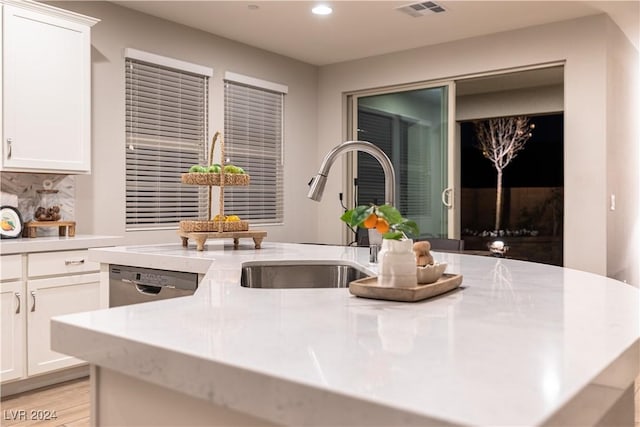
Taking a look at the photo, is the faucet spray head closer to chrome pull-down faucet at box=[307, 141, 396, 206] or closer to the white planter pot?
chrome pull-down faucet at box=[307, 141, 396, 206]

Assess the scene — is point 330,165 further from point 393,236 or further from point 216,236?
point 216,236

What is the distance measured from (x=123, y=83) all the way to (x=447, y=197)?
2.91 m

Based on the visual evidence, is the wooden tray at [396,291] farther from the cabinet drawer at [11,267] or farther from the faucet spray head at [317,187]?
the cabinet drawer at [11,267]

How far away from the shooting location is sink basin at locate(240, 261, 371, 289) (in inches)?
85.6

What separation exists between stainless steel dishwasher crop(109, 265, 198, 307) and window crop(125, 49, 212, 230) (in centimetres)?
188

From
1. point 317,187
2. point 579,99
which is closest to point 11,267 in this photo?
point 317,187

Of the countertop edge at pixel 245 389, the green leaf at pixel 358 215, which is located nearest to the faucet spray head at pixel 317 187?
the green leaf at pixel 358 215

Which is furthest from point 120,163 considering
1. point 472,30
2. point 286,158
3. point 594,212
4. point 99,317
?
point 594,212

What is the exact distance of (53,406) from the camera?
120 inches

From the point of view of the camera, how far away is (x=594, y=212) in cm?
439

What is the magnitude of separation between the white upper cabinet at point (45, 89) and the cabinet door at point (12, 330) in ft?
2.42

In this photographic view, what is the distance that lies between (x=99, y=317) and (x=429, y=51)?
4674 millimetres

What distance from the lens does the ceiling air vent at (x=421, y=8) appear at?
4113 mm

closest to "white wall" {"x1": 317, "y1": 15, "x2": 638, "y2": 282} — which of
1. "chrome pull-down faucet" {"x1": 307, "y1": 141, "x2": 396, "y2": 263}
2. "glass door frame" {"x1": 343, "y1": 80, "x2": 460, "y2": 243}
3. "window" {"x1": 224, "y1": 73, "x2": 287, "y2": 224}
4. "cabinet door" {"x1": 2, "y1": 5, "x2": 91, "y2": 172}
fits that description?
"glass door frame" {"x1": 343, "y1": 80, "x2": 460, "y2": 243}
